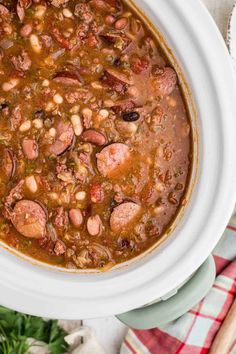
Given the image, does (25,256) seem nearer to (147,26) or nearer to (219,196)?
(219,196)

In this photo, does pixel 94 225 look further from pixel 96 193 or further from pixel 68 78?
pixel 68 78

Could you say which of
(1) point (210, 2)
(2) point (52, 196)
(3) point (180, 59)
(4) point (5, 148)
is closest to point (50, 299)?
(2) point (52, 196)

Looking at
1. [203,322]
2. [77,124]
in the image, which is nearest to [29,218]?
[77,124]

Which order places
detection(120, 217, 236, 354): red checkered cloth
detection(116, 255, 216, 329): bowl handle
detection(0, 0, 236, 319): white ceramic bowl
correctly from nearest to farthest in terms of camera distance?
detection(0, 0, 236, 319): white ceramic bowl, detection(116, 255, 216, 329): bowl handle, detection(120, 217, 236, 354): red checkered cloth

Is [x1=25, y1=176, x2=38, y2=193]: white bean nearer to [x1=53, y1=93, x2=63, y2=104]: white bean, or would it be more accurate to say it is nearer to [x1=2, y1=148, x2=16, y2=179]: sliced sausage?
[x1=2, y1=148, x2=16, y2=179]: sliced sausage

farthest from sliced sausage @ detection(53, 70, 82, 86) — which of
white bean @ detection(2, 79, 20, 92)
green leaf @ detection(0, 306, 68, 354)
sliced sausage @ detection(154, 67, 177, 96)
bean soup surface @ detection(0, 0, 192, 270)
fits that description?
green leaf @ detection(0, 306, 68, 354)

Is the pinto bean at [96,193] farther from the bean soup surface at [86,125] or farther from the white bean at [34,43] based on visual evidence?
the white bean at [34,43]

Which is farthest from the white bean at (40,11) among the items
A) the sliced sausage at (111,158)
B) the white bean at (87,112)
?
the sliced sausage at (111,158)
